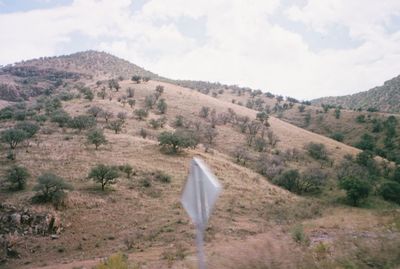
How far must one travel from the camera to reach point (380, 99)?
121m

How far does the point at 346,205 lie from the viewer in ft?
125

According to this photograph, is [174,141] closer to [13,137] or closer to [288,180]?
[288,180]

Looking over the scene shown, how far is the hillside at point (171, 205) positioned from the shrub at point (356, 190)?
1.19 meters

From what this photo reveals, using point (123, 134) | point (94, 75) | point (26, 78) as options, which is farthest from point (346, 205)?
point (26, 78)

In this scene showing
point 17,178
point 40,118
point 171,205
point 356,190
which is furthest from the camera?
point 40,118

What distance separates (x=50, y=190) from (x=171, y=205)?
9.38 meters

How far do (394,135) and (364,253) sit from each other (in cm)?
7263

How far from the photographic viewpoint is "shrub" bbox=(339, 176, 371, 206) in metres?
38.4

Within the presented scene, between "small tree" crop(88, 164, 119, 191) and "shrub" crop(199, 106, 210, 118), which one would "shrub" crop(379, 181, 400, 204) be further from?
"shrub" crop(199, 106, 210, 118)

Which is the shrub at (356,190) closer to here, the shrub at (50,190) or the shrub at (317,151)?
the shrub at (317,151)

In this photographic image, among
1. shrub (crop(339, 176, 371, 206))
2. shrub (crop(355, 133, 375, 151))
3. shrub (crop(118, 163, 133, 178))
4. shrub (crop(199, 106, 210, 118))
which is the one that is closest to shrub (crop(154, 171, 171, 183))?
shrub (crop(118, 163, 133, 178))

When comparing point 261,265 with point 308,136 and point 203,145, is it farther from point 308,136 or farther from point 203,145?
point 308,136

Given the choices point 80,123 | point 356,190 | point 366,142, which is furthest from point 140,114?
point 366,142

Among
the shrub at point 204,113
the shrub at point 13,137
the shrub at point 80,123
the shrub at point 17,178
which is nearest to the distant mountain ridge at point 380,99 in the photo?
the shrub at point 204,113
